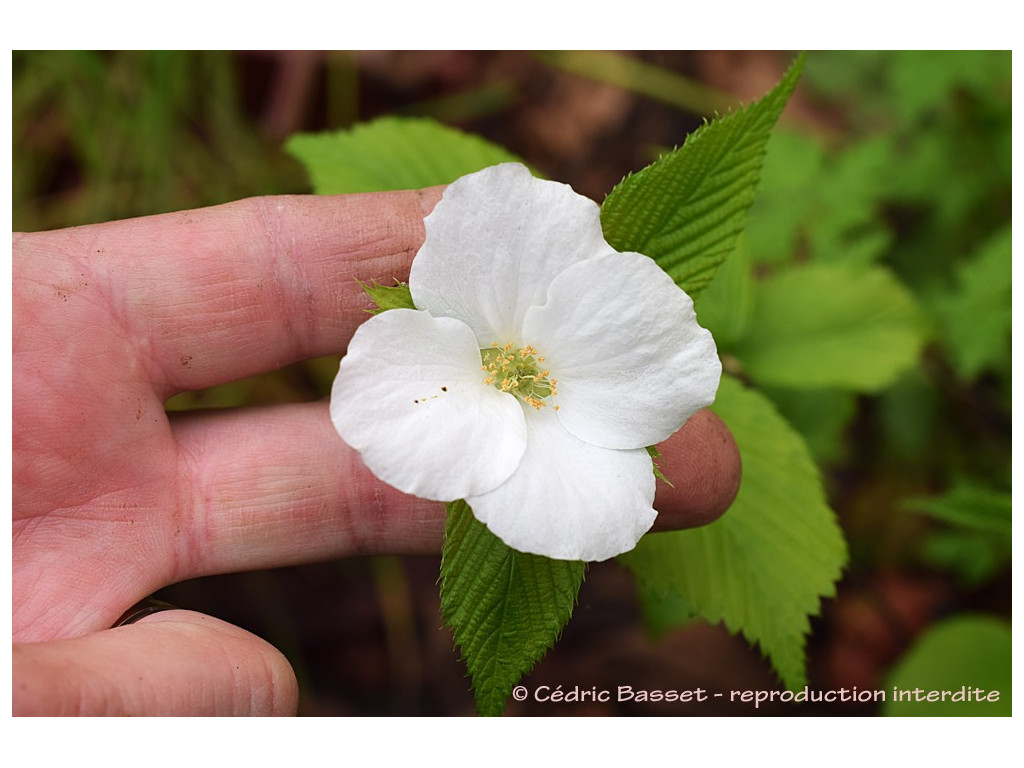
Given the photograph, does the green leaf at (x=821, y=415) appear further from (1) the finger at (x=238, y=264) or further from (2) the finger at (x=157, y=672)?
(2) the finger at (x=157, y=672)

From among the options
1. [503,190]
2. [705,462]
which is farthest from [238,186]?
[705,462]

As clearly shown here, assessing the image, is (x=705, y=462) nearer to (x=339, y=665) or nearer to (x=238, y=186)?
(x=339, y=665)

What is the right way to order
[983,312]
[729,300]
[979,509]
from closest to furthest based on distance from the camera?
[979,509], [729,300], [983,312]

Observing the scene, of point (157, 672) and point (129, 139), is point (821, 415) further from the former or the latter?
point (129, 139)

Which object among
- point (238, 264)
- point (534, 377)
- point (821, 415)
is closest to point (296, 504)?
point (238, 264)

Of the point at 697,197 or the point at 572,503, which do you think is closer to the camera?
the point at 572,503

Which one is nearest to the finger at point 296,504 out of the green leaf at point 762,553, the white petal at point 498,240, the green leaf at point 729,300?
the green leaf at point 762,553
